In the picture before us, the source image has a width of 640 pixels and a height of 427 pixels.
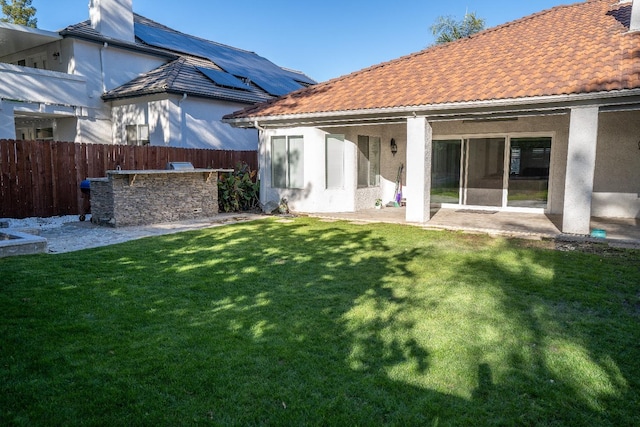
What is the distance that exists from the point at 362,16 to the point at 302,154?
22265 mm

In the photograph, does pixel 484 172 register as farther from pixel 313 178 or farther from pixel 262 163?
pixel 262 163

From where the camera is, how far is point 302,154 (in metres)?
13.0

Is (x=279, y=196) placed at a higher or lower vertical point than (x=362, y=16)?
lower

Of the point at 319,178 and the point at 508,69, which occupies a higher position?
the point at 508,69

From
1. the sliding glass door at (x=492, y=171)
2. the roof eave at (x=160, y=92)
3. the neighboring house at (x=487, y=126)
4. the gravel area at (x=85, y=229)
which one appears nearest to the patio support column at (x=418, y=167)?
the neighboring house at (x=487, y=126)

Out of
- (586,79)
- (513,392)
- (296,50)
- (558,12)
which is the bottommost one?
(513,392)

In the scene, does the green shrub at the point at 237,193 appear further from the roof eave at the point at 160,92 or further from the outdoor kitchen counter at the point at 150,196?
the roof eave at the point at 160,92

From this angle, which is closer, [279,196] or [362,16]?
[279,196]

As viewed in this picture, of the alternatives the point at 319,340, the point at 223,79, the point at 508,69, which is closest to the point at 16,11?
the point at 223,79

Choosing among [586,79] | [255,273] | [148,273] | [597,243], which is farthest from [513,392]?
[586,79]

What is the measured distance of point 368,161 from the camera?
46.1 ft

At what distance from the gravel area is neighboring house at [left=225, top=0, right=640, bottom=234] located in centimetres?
295

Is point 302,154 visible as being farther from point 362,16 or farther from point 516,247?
point 362,16

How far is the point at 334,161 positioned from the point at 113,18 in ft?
39.5
